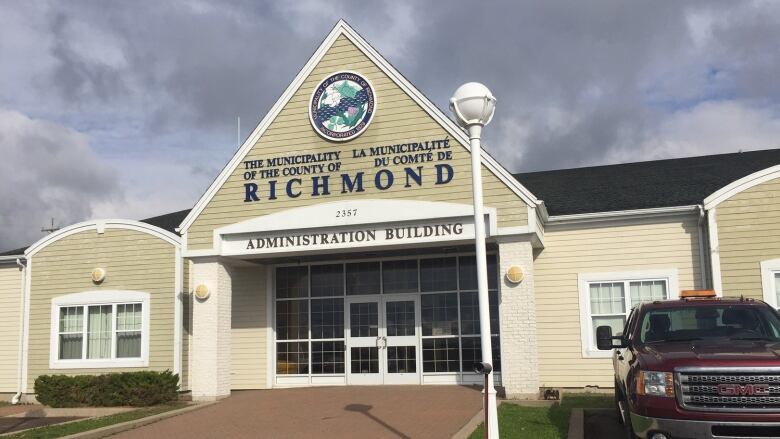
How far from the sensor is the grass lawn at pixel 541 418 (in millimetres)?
11006

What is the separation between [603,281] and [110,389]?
12.0 metres

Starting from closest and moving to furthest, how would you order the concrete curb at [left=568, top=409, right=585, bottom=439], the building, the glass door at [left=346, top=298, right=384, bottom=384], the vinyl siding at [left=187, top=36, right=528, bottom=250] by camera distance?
the concrete curb at [left=568, top=409, right=585, bottom=439] < the building < the vinyl siding at [left=187, top=36, right=528, bottom=250] < the glass door at [left=346, top=298, right=384, bottom=384]

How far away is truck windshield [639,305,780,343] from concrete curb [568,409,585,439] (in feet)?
6.95

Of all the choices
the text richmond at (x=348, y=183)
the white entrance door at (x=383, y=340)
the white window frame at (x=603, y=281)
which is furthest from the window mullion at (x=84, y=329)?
the white window frame at (x=603, y=281)

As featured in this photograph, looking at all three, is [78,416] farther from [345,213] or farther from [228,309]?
[345,213]

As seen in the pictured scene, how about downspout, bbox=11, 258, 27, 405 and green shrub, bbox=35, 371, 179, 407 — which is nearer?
green shrub, bbox=35, 371, 179, 407

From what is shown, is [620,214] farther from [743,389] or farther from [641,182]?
[743,389]

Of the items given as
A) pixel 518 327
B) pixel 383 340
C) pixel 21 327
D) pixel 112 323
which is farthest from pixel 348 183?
pixel 21 327

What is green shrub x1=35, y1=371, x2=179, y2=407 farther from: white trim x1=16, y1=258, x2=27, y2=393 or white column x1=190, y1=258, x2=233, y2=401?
white trim x1=16, y1=258, x2=27, y2=393

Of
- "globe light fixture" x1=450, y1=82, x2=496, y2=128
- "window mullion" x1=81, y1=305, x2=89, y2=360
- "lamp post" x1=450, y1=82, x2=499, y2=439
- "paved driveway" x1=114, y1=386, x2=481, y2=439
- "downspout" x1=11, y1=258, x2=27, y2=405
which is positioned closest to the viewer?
"lamp post" x1=450, y1=82, x2=499, y2=439

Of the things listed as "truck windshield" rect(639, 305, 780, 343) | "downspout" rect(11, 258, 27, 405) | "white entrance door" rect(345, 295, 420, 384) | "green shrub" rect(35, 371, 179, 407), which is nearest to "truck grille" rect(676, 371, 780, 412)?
"truck windshield" rect(639, 305, 780, 343)

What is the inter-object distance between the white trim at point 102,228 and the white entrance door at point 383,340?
525 cm

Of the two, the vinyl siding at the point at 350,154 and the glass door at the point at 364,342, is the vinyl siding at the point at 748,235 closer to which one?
the vinyl siding at the point at 350,154

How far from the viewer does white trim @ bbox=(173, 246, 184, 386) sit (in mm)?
19203
